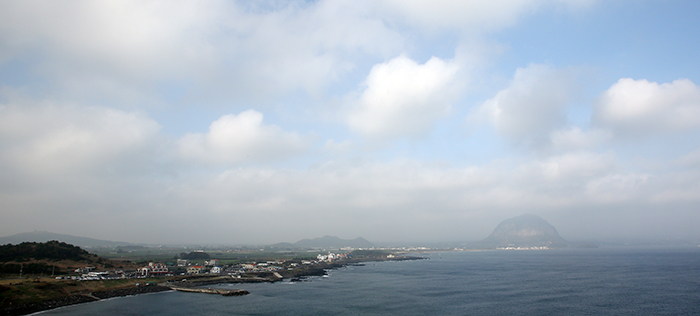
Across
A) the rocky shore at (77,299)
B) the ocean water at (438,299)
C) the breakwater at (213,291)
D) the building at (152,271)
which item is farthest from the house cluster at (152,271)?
the ocean water at (438,299)

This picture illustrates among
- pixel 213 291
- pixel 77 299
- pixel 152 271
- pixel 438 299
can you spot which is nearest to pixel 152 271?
pixel 152 271

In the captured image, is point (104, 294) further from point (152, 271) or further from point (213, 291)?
point (152, 271)

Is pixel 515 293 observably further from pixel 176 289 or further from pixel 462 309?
pixel 176 289

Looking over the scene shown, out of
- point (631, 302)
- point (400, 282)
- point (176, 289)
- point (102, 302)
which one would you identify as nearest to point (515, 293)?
point (631, 302)

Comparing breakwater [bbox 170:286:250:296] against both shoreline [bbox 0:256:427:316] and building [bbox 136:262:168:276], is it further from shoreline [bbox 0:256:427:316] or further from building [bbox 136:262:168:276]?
building [bbox 136:262:168:276]

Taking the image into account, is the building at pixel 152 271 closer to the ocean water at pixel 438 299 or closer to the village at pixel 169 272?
the village at pixel 169 272

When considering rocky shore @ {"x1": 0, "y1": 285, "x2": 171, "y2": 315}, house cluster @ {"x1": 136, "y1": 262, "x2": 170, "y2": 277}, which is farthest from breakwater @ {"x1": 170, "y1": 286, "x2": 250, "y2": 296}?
Answer: house cluster @ {"x1": 136, "y1": 262, "x2": 170, "y2": 277}

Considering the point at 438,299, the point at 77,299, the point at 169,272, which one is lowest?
the point at 438,299

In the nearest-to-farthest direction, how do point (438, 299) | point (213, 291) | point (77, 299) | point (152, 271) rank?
point (77, 299) → point (438, 299) → point (213, 291) → point (152, 271)

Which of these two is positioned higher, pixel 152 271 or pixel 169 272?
pixel 152 271
